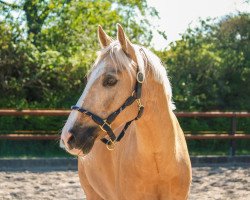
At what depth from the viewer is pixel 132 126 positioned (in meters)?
3.05

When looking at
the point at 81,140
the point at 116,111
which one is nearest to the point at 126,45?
the point at 116,111

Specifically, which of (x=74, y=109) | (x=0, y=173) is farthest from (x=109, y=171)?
(x=0, y=173)

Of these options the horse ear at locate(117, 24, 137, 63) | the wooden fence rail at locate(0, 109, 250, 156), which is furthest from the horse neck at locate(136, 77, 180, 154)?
the wooden fence rail at locate(0, 109, 250, 156)

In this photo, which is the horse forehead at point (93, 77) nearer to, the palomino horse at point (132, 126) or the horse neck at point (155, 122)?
the palomino horse at point (132, 126)

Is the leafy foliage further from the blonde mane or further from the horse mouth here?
the horse mouth

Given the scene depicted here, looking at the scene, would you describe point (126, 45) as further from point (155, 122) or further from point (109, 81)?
point (155, 122)

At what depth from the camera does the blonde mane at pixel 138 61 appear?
2486mm

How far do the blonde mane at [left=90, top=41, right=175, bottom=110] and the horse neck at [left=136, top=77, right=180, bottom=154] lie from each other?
0.05 metres

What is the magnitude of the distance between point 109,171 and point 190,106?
27.9 feet

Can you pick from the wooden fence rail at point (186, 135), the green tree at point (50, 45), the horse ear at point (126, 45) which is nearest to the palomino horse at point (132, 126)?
the horse ear at point (126, 45)

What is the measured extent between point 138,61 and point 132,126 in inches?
24.0

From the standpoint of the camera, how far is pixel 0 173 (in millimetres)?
7867

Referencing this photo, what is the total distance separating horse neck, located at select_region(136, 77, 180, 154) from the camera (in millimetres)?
2680

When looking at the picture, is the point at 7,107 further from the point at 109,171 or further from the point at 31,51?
the point at 109,171
